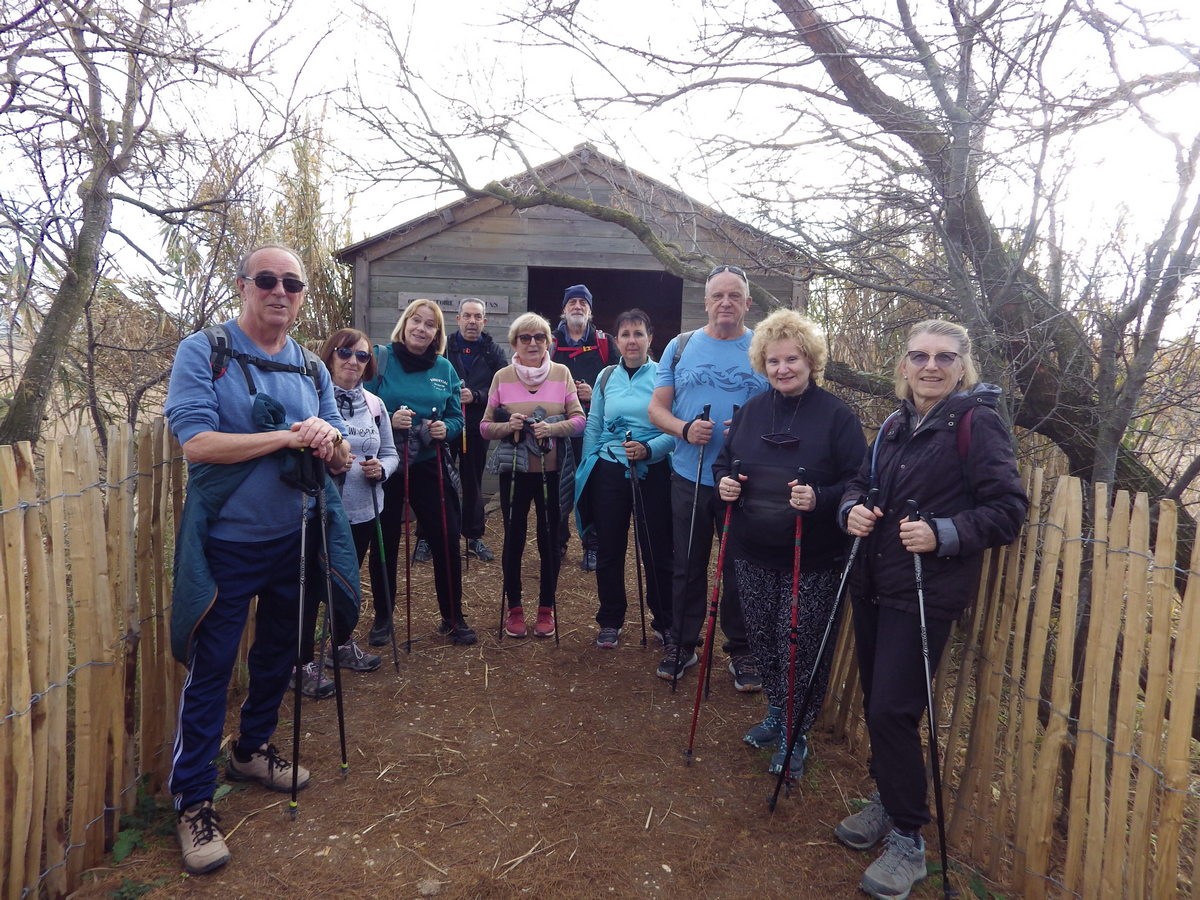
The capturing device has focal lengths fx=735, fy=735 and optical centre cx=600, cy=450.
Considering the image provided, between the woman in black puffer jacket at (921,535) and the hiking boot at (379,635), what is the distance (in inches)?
121

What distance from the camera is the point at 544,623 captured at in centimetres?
487

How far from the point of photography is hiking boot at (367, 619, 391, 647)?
4.68 metres

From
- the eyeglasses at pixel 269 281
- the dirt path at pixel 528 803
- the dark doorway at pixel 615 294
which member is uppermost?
the dark doorway at pixel 615 294

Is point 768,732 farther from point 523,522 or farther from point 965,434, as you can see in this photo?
point 523,522

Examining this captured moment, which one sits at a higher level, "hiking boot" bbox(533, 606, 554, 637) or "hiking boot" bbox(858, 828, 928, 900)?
"hiking boot" bbox(533, 606, 554, 637)

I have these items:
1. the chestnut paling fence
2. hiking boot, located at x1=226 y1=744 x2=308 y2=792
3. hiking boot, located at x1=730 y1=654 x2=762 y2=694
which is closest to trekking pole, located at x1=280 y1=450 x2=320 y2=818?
hiking boot, located at x1=226 y1=744 x2=308 y2=792

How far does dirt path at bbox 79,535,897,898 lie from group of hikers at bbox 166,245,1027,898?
15 cm

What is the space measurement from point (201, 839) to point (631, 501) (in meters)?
2.60

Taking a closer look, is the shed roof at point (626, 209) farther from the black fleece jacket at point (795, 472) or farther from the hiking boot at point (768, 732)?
the hiking boot at point (768, 732)

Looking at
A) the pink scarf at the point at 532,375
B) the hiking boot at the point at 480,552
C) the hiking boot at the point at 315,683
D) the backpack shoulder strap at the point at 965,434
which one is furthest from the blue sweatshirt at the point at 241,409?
the hiking boot at the point at 480,552

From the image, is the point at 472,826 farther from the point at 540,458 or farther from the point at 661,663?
the point at 540,458

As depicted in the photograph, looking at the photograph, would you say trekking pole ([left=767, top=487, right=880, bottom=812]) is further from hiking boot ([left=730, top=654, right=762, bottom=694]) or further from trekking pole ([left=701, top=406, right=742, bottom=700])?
hiking boot ([left=730, top=654, right=762, bottom=694])


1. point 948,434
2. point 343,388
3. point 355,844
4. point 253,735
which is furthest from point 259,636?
point 948,434

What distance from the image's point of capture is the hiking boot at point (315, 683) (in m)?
3.94
